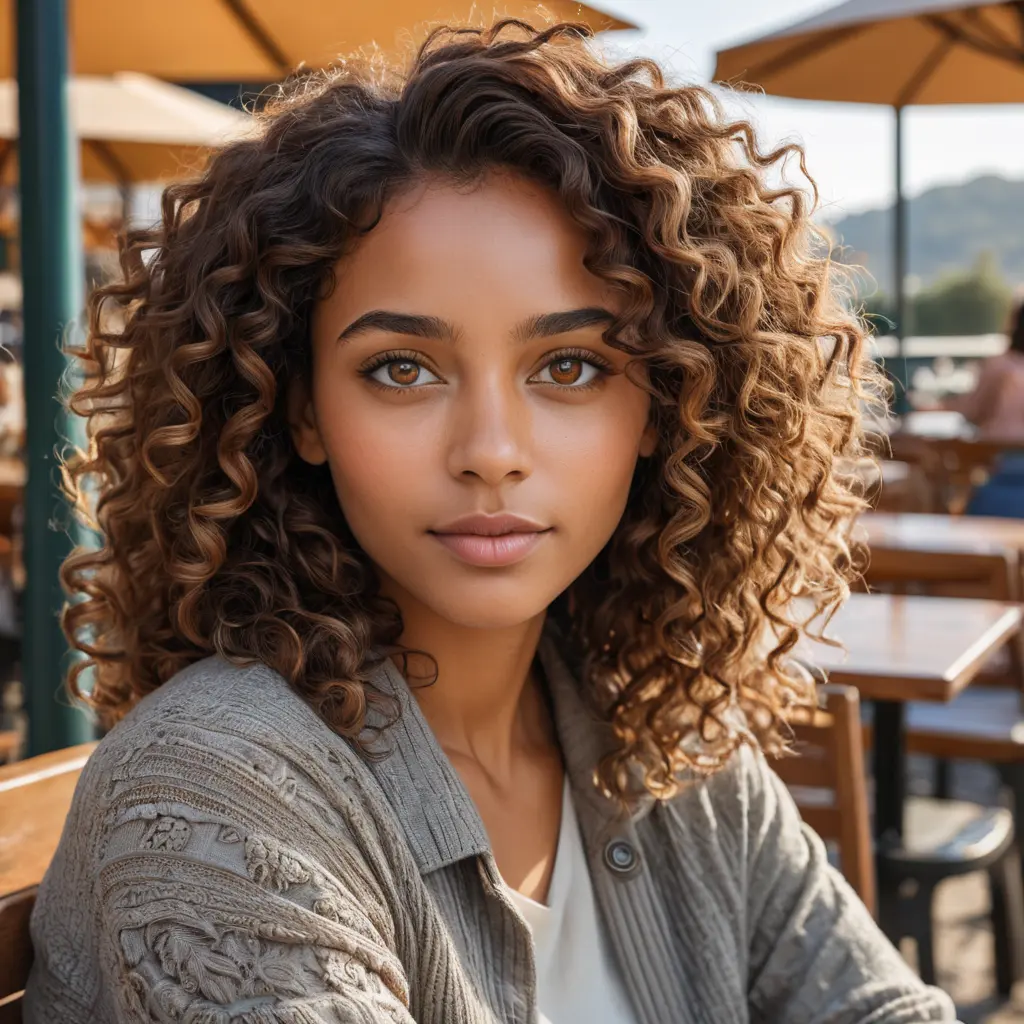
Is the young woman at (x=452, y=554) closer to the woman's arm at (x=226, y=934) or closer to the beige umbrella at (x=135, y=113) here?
the woman's arm at (x=226, y=934)

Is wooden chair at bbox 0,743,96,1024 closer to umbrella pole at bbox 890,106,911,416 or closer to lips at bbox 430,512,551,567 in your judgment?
lips at bbox 430,512,551,567

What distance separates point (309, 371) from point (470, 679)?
1.23 feet

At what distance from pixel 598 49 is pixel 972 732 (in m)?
2.39

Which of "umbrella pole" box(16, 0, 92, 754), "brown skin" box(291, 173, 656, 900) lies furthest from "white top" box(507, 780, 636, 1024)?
"umbrella pole" box(16, 0, 92, 754)

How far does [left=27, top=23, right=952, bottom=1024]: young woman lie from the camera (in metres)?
1.08

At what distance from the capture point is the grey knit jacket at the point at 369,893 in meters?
1.01

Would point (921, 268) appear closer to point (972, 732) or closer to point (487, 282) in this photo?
point (972, 732)

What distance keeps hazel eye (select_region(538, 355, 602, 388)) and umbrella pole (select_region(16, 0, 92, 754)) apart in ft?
3.90

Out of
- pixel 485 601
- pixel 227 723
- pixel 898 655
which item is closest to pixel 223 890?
pixel 227 723

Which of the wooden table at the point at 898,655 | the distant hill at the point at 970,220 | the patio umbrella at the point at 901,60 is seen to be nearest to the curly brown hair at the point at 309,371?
the wooden table at the point at 898,655

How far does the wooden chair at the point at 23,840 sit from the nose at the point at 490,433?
1.76ft

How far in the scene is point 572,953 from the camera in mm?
1395

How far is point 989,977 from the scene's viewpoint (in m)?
3.34

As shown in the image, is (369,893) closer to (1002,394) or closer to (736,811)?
(736,811)
